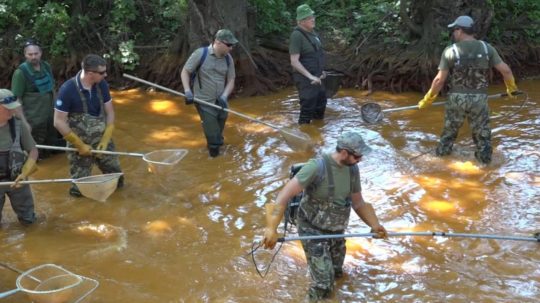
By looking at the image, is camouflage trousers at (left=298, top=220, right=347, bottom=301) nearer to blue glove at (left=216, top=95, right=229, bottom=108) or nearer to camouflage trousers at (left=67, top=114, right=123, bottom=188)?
camouflage trousers at (left=67, top=114, right=123, bottom=188)

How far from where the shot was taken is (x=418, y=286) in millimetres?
5078

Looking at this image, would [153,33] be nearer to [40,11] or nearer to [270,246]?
[40,11]

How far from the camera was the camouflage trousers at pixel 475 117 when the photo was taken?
740 cm

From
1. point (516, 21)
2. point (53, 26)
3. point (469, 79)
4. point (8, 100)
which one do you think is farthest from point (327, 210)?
point (53, 26)

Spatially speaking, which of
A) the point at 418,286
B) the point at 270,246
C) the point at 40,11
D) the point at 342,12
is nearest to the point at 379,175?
the point at 418,286

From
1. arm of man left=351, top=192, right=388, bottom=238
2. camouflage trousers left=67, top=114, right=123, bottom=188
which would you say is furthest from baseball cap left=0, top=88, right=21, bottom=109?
arm of man left=351, top=192, right=388, bottom=238

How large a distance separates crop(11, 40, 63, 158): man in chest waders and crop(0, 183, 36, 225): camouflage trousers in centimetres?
227

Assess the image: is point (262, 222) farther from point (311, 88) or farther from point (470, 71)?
point (311, 88)

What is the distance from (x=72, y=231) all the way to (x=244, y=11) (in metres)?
7.45

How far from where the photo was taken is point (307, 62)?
9.30 m

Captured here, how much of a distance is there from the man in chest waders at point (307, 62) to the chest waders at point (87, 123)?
344 centimetres

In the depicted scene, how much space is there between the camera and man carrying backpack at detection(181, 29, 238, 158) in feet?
26.4

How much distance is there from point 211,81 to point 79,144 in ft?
7.54

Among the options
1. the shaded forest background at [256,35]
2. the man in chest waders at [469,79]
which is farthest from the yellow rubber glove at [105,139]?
the shaded forest background at [256,35]
